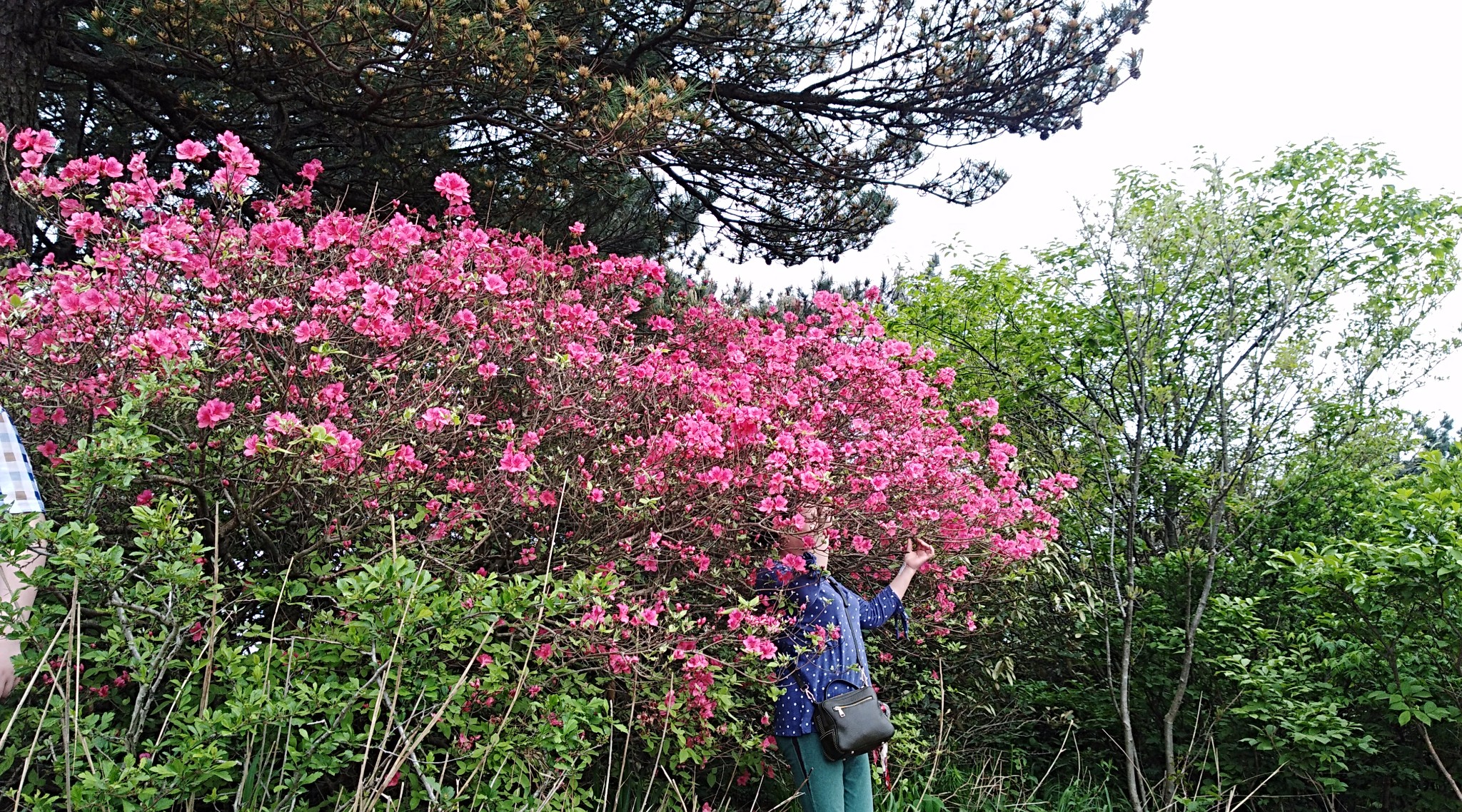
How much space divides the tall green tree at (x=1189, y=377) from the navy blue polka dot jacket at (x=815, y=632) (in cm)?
148

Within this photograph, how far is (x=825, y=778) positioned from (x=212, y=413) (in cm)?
192

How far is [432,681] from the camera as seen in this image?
219 cm

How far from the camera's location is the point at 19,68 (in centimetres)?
429

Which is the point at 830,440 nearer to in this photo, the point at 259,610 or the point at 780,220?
the point at 259,610

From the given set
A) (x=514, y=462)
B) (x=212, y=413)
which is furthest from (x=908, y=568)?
(x=212, y=413)

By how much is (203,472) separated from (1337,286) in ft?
17.3

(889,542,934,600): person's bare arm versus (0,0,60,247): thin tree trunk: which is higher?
(0,0,60,247): thin tree trunk

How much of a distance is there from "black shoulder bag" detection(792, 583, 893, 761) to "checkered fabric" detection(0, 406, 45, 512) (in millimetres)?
1932

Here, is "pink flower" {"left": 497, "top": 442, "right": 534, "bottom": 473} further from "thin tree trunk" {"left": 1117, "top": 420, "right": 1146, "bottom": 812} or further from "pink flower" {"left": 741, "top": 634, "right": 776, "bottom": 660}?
"thin tree trunk" {"left": 1117, "top": 420, "right": 1146, "bottom": 812}

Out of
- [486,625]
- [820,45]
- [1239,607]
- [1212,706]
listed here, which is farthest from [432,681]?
[820,45]

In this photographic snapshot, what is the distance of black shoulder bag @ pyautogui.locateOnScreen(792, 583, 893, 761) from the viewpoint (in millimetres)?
2672

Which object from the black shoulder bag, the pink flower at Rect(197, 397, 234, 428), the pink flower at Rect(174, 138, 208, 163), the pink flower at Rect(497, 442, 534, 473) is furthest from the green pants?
the pink flower at Rect(174, 138, 208, 163)

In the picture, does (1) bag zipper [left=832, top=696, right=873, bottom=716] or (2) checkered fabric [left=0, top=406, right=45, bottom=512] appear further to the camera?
(1) bag zipper [left=832, top=696, right=873, bottom=716]

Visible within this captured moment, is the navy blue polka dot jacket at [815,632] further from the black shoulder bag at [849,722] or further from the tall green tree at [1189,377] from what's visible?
the tall green tree at [1189,377]
